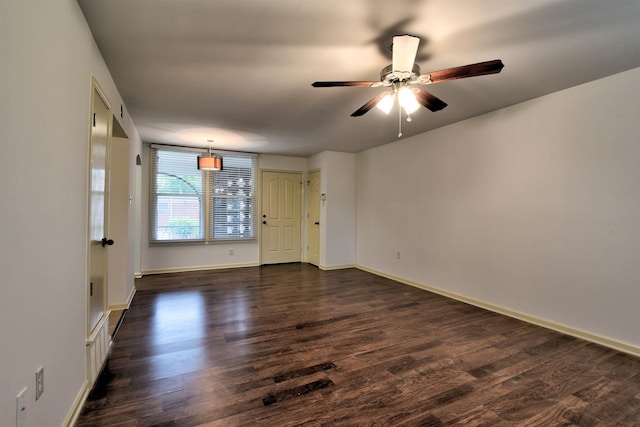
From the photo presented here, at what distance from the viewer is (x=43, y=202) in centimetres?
129

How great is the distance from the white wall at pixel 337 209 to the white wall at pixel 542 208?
1.54 metres

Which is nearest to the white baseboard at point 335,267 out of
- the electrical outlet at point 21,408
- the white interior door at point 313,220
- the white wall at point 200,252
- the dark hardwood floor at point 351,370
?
the white interior door at point 313,220

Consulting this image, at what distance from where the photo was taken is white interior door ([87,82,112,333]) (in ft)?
6.41

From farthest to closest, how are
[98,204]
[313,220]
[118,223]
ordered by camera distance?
[313,220] → [118,223] → [98,204]

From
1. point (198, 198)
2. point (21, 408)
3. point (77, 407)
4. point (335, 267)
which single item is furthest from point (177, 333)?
point (335, 267)

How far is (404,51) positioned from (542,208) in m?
2.37

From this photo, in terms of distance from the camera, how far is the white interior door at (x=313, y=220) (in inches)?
236

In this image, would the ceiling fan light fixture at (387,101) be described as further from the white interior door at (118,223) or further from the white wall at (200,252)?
the white wall at (200,252)

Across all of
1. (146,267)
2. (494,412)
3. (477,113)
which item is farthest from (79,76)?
(146,267)

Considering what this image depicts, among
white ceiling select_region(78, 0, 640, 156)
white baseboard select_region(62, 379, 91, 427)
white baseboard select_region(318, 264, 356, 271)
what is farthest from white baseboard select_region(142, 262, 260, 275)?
white baseboard select_region(62, 379, 91, 427)

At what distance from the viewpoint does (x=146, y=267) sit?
5.18 m

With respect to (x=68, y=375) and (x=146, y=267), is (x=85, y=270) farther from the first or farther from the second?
(x=146, y=267)

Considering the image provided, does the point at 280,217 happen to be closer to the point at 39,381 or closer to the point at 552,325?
the point at 552,325

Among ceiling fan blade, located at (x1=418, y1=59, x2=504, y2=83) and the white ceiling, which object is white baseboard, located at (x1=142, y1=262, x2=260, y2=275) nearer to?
the white ceiling
